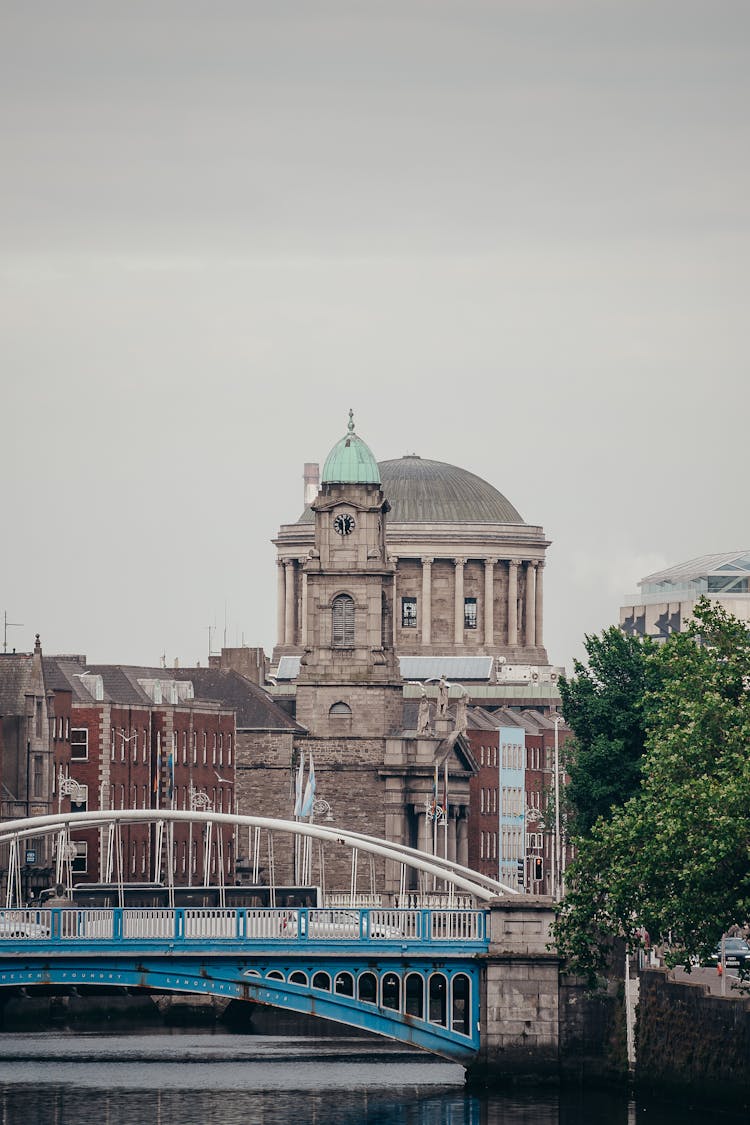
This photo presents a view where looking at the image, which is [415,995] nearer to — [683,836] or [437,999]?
[437,999]

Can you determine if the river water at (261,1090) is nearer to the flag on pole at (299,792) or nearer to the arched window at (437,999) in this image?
the arched window at (437,999)

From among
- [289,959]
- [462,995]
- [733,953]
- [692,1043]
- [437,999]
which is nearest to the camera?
[692,1043]

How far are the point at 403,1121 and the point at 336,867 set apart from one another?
314ft

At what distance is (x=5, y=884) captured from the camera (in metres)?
141

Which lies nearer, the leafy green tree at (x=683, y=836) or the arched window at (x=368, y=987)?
the leafy green tree at (x=683, y=836)

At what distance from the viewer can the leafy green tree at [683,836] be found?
96.9 metres

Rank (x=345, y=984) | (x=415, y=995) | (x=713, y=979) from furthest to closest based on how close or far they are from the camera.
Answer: (x=713, y=979)
(x=345, y=984)
(x=415, y=995)

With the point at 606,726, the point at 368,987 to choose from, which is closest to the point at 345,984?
the point at 368,987

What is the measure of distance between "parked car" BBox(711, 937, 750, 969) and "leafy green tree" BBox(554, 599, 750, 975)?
1.17 metres

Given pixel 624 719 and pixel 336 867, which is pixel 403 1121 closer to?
pixel 624 719

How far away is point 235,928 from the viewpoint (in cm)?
10575

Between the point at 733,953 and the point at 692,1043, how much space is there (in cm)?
2848

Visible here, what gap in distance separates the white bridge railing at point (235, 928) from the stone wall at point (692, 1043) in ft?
19.0

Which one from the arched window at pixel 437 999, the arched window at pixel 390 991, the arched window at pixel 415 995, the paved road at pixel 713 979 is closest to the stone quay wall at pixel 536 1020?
the arched window at pixel 437 999
